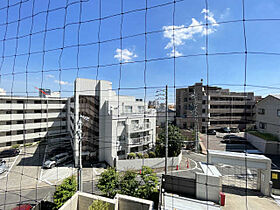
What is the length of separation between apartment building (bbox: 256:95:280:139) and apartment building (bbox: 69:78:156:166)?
14.0 feet

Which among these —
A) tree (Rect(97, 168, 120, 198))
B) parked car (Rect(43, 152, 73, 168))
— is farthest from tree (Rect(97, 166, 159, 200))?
parked car (Rect(43, 152, 73, 168))

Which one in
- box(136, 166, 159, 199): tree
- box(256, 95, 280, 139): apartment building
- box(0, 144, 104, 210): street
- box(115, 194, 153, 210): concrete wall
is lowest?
box(0, 144, 104, 210): street

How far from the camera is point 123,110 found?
4.50 meters

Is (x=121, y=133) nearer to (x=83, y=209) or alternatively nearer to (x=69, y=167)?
(x=69, y=167)

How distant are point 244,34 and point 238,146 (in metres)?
5.96

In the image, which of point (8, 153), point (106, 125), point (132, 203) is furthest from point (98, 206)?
point (8, 153)

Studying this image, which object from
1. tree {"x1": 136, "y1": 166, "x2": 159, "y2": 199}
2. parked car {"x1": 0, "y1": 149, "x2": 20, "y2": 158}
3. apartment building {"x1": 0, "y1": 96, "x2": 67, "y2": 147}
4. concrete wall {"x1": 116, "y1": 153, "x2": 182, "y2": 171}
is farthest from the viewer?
apartment building {"x1": 0, "y1": 96, "x2": 67, "y2": 147}

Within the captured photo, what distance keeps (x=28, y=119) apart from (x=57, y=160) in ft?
11.5

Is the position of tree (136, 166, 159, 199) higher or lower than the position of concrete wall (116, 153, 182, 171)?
higher

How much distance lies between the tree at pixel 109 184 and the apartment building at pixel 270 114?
4.97m

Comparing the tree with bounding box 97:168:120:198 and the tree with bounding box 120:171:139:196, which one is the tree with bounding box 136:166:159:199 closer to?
the tree with bounding box 120:171:139:196

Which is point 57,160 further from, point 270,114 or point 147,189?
point 270,114

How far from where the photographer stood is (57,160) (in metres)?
4.26

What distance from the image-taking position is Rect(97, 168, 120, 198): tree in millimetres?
2152
